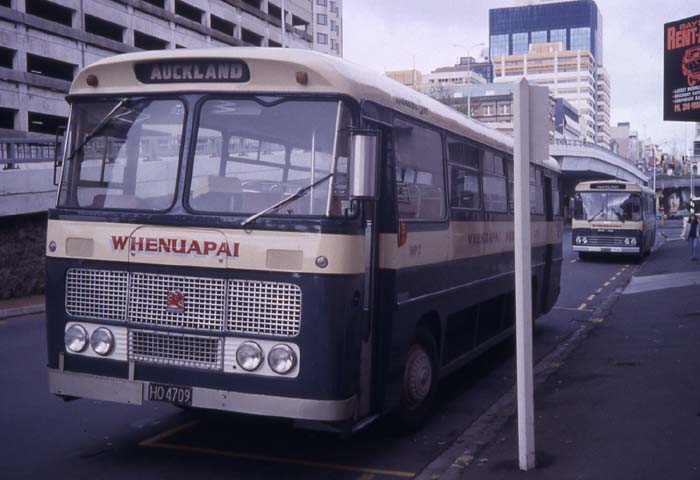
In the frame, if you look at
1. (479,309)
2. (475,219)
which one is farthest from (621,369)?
(475,219)

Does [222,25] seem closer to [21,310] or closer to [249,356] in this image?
[21,310]

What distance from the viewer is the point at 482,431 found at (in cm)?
749

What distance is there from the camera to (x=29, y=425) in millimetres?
7551

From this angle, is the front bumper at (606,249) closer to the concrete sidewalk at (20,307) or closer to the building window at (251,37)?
the concrete sidewalk at (20,307)

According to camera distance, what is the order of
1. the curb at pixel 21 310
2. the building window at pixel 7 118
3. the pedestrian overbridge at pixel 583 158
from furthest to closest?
the pedestrian overbridge at pixel 583 158, the building window at pixel 7 118, the curb at pixel 21 310

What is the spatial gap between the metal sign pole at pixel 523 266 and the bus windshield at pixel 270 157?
4.19 ft

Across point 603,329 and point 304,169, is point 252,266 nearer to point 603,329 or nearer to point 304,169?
point 304,169

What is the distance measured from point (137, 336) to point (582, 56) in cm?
18680

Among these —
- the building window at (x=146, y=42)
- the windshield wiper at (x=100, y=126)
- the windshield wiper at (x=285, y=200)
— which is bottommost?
the windshield wiper at (x=285, y=200)

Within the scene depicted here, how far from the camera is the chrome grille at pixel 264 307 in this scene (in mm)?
5707

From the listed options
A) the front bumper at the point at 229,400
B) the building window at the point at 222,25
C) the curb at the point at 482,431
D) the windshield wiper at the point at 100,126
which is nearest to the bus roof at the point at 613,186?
the curb at the point at 482,431

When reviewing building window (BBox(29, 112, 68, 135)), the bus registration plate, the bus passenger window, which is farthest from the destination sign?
building window (BBox(29, 112, 68, 135))

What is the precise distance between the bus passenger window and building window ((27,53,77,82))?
40.1m

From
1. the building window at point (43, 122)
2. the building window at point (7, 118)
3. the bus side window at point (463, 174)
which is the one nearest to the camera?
the bus side window at point (463, 174)
